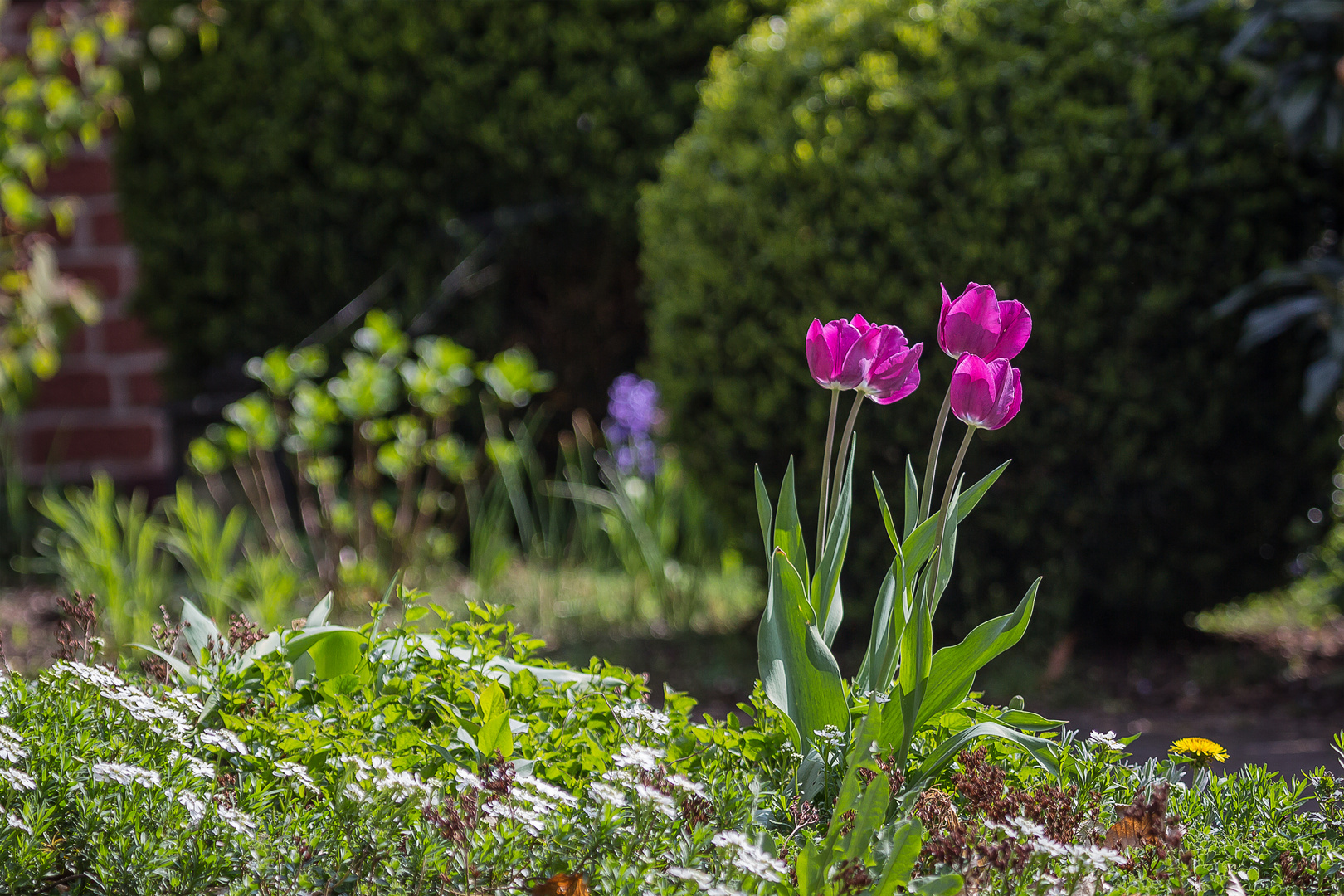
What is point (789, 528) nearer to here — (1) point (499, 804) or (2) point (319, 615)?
(1) point (499, 804)

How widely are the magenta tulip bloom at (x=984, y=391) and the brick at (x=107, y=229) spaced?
4567 mm

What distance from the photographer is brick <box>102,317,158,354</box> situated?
5051mm

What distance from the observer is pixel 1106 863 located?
117cm

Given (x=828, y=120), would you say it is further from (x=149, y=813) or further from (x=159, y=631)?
(x=149, y=813)

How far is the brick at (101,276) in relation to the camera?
5.02 m

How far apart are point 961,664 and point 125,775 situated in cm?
90

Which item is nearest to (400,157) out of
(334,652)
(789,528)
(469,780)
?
(334,652)

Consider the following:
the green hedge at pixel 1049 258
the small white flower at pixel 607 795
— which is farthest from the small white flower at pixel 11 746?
the green hedge at pixel 1049 258

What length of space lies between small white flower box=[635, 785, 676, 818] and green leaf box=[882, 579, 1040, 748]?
0.35m

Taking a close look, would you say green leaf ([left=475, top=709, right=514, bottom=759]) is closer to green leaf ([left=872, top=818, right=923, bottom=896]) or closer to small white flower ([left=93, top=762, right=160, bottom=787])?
small white flower ([left=93, top=762, right=160, bottom=787])

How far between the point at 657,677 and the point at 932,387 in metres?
1.07

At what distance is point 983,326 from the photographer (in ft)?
4.49

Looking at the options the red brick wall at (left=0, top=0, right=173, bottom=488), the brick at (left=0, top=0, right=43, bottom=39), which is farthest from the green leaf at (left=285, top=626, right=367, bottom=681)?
the brick at (left=0, top=0, right=43, bottom=39)

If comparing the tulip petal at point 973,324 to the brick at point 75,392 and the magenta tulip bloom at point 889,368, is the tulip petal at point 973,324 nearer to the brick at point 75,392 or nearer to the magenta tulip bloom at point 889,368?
the magenta tulip bloom at point 889,368
